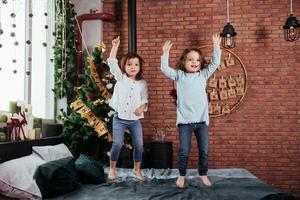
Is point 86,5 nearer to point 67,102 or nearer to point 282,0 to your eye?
point 67,102

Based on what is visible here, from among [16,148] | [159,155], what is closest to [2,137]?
[16,148]

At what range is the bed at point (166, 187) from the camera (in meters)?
2.83

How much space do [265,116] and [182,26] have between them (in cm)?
186

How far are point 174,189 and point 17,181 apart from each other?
4.12 ft

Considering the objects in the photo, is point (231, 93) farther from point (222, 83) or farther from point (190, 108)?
point (190, 108)

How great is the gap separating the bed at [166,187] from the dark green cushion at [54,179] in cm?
6

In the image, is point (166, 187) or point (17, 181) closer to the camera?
point (17, 181)

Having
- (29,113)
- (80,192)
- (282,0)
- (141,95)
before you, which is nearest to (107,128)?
(29,113)

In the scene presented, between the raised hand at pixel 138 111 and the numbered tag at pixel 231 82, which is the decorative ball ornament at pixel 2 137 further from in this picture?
the numbered tag at pixel 231 82

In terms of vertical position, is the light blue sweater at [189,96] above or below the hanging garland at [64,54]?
below

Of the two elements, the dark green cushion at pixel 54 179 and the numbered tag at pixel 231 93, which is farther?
the numbered tag at pixel 231 93

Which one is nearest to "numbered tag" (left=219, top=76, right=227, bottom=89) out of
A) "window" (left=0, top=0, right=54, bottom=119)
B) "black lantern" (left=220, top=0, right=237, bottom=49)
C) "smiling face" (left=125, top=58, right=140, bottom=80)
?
"black lantern" (left=220, top=0, right=237, bottom=49)

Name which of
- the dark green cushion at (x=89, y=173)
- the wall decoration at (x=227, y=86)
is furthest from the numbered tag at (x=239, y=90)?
the dark green cushion at (x=89, y=173)

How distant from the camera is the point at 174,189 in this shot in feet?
10.1
